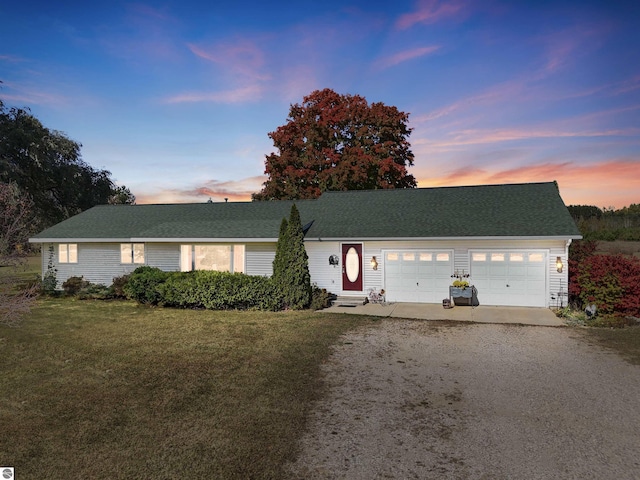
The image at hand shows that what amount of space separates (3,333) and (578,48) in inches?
895

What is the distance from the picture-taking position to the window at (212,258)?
1834 cm

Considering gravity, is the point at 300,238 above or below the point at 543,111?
below

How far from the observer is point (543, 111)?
746 inches

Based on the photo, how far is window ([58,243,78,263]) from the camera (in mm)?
Answer: 20766

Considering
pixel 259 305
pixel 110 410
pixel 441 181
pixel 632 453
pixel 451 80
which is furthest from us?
pixel 441 181

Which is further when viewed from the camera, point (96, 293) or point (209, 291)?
point (96, 293)

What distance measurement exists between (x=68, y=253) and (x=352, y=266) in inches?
613

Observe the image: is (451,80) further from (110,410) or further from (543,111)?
(110,410)

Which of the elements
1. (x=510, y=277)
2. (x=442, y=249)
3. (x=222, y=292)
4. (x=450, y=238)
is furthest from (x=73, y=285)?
(x=510, y=277)

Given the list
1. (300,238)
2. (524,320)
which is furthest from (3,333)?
(524,320)

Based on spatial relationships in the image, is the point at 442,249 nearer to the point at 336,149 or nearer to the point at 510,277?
the point at 510,277

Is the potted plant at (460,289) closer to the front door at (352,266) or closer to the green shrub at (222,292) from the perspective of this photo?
the front door at (352,266)

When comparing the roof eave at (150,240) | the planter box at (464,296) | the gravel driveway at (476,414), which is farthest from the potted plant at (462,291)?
the roof eave at (150,240)

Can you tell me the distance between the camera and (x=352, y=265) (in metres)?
17.4
